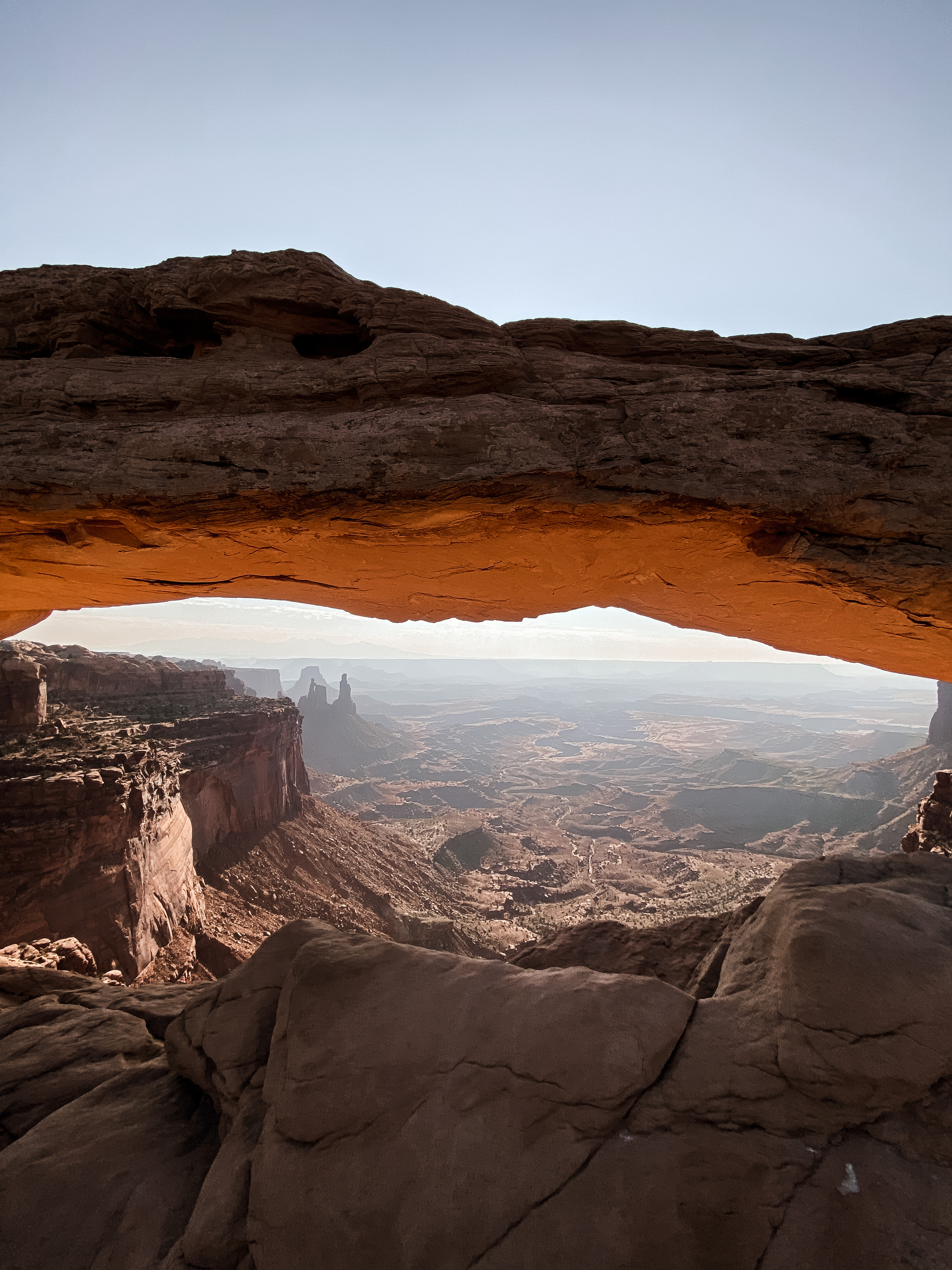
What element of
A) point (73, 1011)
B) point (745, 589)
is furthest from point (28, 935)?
point (745, 589)

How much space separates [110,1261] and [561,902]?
1324 inches

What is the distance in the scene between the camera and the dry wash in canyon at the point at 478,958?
3254mm

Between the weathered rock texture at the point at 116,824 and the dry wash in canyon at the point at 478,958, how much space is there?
16.4ft

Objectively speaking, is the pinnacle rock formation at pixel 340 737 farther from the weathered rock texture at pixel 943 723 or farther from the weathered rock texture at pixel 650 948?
the weathered rock texture at pixel 943 723

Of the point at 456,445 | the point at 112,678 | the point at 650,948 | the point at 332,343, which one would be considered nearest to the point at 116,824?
the point at 332,343

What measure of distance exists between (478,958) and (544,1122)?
4.12m

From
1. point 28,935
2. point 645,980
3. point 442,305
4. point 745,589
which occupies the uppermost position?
point 442,305

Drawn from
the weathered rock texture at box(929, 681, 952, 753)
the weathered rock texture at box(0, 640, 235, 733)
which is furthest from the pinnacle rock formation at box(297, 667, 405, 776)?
the weathered rock texture at box(929, 681, 952, 753)

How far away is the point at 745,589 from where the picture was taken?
300 inches

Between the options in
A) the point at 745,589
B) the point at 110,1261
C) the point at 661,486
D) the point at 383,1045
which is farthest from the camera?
the point at 745,589

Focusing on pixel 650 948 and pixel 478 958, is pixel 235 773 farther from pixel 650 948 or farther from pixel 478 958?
pixel 650 948

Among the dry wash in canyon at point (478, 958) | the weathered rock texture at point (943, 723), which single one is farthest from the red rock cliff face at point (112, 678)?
the weathered rock texture at point (943, 723)

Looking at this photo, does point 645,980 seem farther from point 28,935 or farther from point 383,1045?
point 28,935

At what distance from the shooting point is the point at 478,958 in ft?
24.2
